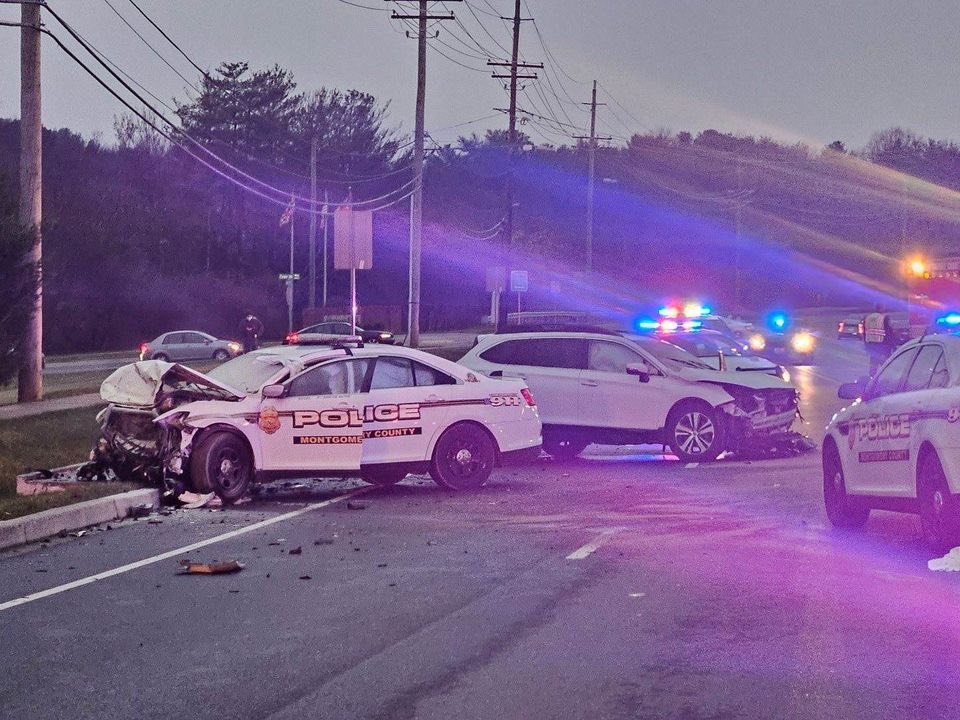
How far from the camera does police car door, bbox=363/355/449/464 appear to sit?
14.8 metres

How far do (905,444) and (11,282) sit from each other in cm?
1286

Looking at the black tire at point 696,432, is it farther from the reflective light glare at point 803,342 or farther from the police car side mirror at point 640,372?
the reflective light glare at point 803,342

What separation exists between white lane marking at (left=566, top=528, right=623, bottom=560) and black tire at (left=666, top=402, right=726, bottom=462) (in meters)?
6.32

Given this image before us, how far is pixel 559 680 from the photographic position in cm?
662

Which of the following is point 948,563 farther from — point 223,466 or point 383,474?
point 223,466

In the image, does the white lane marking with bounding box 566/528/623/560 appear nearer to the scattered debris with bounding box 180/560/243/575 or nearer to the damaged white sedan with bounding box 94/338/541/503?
the scattered debris with bounding box 180/560/243/575

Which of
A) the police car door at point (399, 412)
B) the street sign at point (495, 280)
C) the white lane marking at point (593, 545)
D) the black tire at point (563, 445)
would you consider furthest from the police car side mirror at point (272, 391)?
Result: the street sign at point (495, 280)

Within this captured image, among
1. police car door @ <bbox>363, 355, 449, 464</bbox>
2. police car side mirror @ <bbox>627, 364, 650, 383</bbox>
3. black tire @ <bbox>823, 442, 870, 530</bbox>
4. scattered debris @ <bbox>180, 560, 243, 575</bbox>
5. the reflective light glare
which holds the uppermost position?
the reflective light glare

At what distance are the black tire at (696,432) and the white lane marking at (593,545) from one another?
20.7ft

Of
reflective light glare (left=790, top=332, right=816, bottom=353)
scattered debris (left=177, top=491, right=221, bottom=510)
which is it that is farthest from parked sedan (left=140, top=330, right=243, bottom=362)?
scattered debris (left=177, top=491, right=221, bottom=510)

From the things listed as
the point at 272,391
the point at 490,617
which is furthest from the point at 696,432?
the point at 490,617

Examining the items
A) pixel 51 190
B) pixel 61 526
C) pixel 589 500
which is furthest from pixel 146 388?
pixel 51 190

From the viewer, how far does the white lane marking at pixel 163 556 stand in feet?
30.1

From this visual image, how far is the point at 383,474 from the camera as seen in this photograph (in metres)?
15.4
